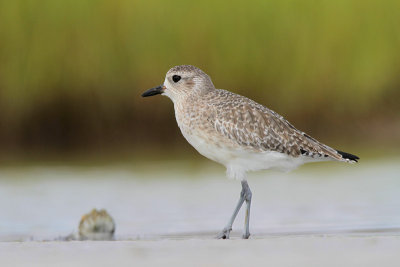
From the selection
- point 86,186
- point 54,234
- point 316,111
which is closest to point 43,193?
point 86,186

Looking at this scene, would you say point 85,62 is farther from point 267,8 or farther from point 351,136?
point 351,136

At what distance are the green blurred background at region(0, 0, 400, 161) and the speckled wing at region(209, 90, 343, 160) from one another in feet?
16.9

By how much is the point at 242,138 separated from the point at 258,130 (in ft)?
0.51

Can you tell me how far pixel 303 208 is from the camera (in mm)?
9164

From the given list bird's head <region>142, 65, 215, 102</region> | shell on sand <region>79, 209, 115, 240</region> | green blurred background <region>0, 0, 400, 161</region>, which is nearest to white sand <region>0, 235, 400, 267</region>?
shell on sand <region>79, 209, 115, 240</region>

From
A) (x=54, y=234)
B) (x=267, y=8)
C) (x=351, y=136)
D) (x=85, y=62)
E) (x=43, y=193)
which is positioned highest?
(x=267, y=8)

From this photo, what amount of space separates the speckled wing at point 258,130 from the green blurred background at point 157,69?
202 inches

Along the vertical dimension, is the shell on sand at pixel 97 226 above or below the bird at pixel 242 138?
below

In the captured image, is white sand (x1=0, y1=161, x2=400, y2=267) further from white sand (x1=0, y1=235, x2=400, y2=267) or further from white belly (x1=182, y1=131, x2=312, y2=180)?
white belly (x1=182, y1=131, x2=312, y2=180)

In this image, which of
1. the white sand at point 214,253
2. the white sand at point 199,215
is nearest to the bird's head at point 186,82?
the white sand at point 199,215

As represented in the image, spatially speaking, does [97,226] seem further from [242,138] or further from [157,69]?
[157,69]

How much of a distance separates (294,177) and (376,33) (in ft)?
14.8

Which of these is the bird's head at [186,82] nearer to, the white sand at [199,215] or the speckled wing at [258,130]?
the speckled wing at [258,130]

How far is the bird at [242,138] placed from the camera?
25.1 ft
